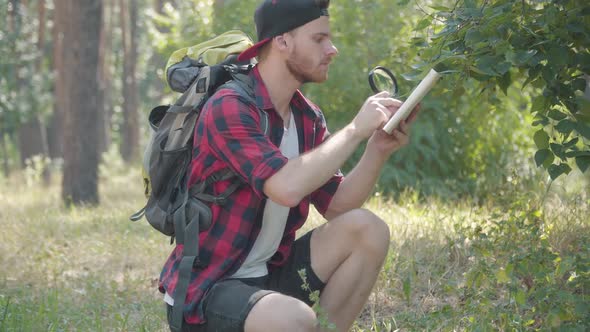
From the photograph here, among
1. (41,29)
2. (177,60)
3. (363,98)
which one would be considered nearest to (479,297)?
(177,60)

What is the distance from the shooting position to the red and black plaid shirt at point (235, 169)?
332cm

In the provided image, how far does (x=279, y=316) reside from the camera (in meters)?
3.18

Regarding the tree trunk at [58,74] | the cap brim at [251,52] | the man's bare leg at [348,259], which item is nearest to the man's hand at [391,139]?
the man's bare leg at [348,259]

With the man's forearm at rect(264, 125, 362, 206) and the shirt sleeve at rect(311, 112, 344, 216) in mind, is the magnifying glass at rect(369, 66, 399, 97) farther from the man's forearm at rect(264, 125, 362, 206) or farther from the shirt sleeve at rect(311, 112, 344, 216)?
the man's forearm at rect(264, 125, 362, 206)

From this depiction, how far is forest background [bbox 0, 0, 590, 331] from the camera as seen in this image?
3.77 meters

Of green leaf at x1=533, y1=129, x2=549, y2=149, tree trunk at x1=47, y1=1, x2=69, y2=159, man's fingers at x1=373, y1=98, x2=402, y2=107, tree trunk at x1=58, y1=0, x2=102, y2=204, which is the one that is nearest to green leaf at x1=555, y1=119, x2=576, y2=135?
green leaf at x1=533, y1=129, x2=549, y2=149

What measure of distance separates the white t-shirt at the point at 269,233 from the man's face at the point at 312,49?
310 mm

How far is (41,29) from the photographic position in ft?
67.3

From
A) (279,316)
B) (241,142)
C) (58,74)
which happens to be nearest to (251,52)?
(241,142)

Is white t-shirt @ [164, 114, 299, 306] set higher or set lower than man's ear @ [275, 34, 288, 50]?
lower

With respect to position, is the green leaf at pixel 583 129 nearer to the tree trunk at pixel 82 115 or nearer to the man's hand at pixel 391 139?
the man's hand at pixel 391 139

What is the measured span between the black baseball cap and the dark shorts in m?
0.93

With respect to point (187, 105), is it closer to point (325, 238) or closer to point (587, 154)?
point (325, 238)

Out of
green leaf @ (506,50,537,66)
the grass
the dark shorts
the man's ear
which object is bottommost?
the grass
